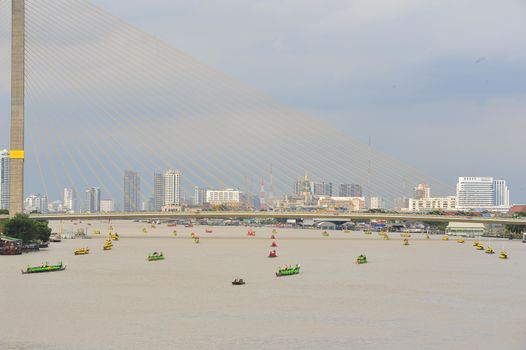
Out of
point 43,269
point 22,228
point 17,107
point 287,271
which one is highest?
point 17,107

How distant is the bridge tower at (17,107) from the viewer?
2164 inches

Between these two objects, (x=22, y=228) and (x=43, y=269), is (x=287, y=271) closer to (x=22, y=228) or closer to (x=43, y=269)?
(x=43, y=269)

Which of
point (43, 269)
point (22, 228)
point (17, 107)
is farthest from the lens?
point (17, 107)

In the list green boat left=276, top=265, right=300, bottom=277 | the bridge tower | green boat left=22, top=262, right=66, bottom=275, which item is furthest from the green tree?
green boat left=276, top=265, right=300, bottom=277

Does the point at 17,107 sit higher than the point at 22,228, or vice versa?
the point at 17,107

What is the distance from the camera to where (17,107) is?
55562mm

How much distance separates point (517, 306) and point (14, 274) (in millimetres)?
20965

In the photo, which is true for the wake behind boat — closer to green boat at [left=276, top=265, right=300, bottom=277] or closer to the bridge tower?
green boat at [left=276, top=265, right=300, bottom=277]

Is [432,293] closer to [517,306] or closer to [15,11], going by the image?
[517,306]

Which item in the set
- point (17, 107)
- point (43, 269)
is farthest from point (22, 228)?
point (43, 269)

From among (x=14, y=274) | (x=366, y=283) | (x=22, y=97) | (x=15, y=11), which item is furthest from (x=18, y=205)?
(x=366, y=283)

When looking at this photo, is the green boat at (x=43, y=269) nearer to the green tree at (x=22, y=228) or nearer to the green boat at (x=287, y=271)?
the green boat at (x=287, y=271)

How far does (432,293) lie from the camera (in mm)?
30906

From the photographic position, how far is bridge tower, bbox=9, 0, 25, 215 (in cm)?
5497
